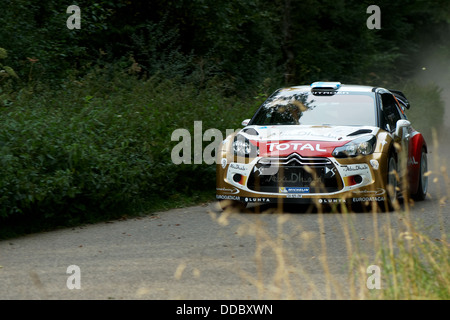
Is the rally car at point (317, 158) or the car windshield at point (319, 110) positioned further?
the car windshield at point (319, 110)

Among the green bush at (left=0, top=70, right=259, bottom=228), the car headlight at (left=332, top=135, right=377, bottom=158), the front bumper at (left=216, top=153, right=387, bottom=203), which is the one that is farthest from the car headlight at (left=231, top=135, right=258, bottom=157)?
the green bush at (left=0, top=70, right=259, bottom=228)

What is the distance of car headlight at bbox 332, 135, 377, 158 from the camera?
11117 mm

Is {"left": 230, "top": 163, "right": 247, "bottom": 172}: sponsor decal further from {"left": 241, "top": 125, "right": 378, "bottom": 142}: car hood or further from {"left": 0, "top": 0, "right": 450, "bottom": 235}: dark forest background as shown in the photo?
{"left": 0, "top": 0, "right": 450, "bottom": 235}: dark forest background

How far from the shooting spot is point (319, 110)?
12445 mm

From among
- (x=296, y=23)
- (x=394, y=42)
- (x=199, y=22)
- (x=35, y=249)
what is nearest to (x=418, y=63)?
(x=394, y=42)

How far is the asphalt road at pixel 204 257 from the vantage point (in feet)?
21.7

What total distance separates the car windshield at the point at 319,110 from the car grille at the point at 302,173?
1.16 metres

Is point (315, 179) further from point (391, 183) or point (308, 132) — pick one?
point (391, 183)

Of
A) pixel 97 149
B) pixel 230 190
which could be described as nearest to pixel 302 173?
pixel 230 190

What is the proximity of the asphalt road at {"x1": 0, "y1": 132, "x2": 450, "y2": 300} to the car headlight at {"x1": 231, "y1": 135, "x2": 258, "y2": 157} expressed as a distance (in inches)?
32.0

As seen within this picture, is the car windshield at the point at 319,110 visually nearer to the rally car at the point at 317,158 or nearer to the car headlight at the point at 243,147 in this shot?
the rally car at the point at 317,158

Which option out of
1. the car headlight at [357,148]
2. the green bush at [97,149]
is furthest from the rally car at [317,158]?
the green bush at [97,149]
